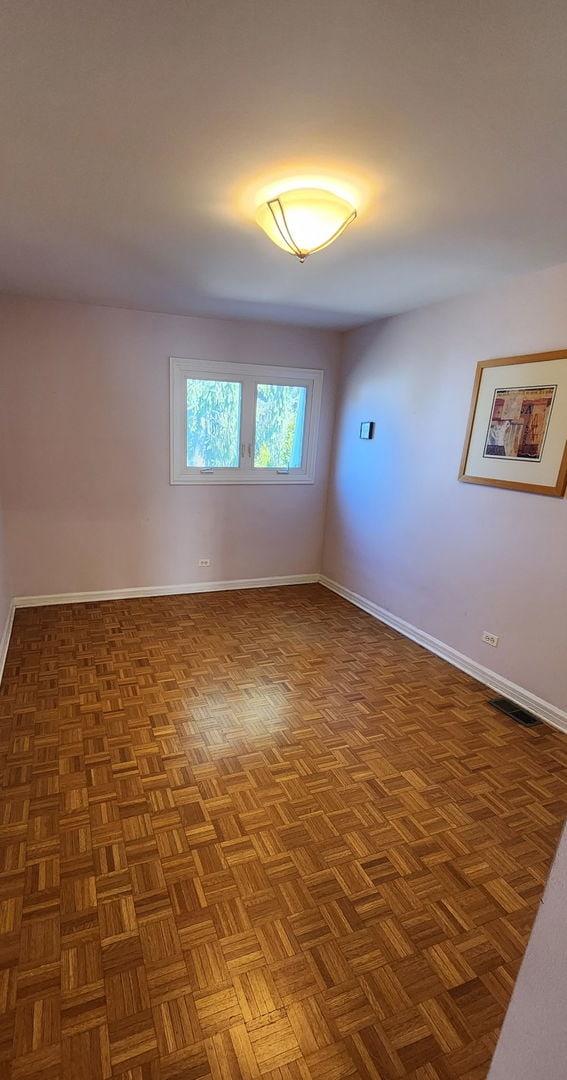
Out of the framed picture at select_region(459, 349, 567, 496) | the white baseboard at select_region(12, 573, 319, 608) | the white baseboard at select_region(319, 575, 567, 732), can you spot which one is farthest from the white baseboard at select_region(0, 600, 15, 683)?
the framed picture at select_region(459, 349, 567, 496)

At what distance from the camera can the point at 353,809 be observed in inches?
76.5

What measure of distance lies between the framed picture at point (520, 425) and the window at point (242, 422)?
1850 mm

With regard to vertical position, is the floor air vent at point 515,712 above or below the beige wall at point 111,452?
below

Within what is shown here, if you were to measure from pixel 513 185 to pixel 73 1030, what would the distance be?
2.85 meters

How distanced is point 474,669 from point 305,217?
107 inches

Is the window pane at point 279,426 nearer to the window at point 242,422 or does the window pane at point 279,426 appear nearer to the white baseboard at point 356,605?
the window at point 242,422

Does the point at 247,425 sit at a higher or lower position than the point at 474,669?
higher

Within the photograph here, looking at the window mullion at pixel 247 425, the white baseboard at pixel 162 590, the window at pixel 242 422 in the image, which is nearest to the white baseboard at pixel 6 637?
the white baseboard at pixel 162 590

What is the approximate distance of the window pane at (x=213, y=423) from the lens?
4.11 m

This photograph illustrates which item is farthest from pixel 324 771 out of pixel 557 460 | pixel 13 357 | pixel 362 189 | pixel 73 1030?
pixel 13 357

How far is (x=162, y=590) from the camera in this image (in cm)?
435

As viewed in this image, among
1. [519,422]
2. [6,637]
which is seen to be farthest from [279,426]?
[6,637]

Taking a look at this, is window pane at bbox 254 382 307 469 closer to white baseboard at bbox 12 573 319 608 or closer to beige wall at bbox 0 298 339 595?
beige wall at bbox 0 298 339 595

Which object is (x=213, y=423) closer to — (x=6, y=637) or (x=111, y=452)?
(x=111, y=452)
